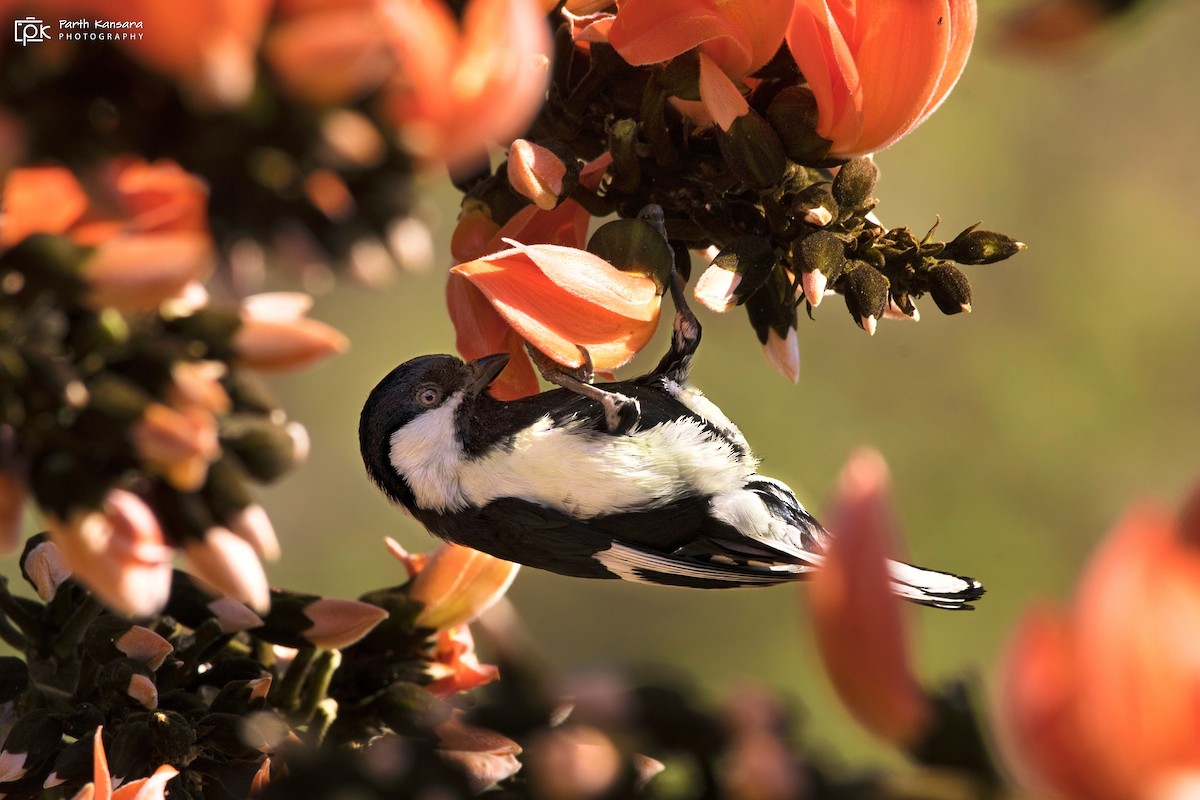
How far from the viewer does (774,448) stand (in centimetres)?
251

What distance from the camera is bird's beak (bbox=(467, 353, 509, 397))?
717mm

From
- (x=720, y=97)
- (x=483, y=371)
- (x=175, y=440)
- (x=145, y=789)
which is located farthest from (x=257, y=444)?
(x=483, y=371)

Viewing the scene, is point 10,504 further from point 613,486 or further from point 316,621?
point 613,486

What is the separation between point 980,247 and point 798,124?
9 cm

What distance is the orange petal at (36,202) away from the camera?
321mm

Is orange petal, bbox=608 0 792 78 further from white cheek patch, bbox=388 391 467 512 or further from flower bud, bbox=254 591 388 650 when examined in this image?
white cheek patch, bbox=388 391 467 512

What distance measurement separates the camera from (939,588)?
0.84 metres

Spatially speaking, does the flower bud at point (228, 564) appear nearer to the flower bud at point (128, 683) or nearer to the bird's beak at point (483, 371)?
the flower bud at point (128, 683)

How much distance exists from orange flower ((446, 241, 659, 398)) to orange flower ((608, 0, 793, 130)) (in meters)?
0.07

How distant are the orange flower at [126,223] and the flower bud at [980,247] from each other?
32 cm

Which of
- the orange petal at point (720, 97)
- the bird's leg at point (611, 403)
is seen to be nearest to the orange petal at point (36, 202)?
the orange petal at point (720, 97)

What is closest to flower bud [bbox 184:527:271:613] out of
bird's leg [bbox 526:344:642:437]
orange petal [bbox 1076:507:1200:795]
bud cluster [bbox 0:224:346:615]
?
bud cluster [bbox 0:224:346:615]

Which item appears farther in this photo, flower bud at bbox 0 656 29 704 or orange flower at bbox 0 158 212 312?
flower bud at bbox 0 656 29 704

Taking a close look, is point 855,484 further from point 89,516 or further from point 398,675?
point 398,675
